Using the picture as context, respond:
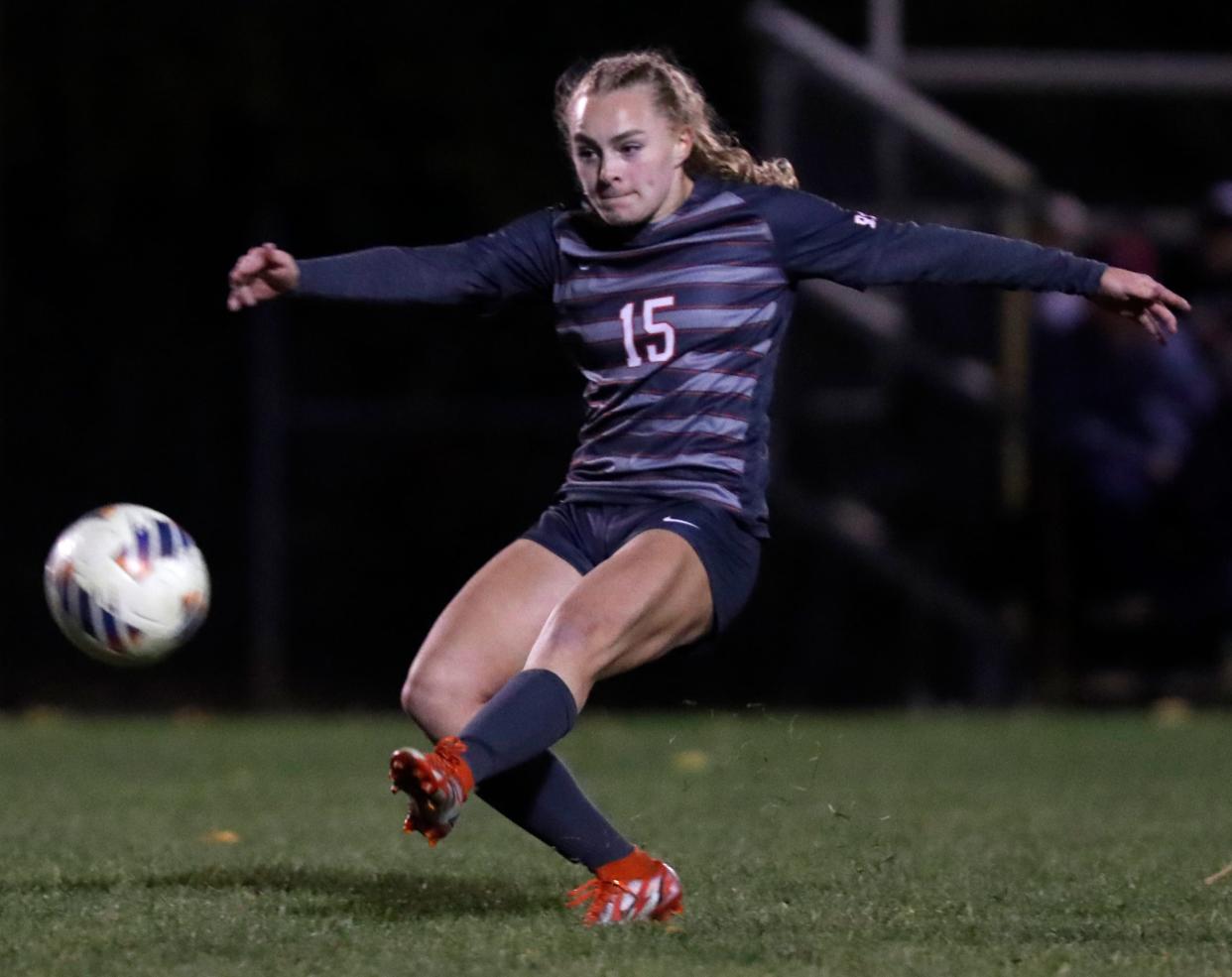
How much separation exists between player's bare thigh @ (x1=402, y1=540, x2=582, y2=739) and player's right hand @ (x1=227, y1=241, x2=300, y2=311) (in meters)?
0.76

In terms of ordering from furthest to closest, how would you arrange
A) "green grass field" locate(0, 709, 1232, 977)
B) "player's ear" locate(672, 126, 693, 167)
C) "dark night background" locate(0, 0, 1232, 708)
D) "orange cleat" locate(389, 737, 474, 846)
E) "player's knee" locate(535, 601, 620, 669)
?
"dark night background" locate(0, 0, 1232, 708) → "player's ear" locate(672, 126, 693, 167) → "player's knee" locate(535, 601, 620, 669) → "green grass field" locate(0, 709, 1232, 977) → "orange cleat" locate(389, 737, 474, 846)

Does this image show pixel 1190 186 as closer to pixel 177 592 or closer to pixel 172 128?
pixel 172 128

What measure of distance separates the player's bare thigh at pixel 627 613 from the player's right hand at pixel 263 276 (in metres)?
0.92

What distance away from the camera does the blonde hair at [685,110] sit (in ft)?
17.0

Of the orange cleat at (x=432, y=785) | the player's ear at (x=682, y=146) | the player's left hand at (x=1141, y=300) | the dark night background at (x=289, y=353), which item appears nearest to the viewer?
the orange cleat at (x=432, y=785)

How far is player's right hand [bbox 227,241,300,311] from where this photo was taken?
16.5ft

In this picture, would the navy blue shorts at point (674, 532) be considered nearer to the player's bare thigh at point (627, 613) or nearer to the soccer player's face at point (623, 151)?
the player's bare thigh at point (627, 613)

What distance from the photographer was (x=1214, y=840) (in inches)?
255

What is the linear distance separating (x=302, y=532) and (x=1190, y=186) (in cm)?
624

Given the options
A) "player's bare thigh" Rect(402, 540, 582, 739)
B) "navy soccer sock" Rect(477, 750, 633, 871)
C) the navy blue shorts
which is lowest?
"navy soccer sock" Rect(477, 750, 633, 871)

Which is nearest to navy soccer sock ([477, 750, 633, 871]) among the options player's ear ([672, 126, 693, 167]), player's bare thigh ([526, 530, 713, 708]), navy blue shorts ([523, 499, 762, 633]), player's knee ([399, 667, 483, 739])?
player's knee ([399, 667, 483, 739])

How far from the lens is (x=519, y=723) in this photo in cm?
466

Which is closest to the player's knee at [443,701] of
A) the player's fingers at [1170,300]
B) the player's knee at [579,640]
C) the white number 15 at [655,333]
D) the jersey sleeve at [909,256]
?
the player's knee at [579,640]

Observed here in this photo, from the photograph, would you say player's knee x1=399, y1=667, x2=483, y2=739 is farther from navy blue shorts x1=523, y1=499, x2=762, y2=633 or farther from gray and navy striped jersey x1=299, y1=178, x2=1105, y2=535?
gray and navy striped jersey x1=299, y1=178, x2=1105, y2=535
